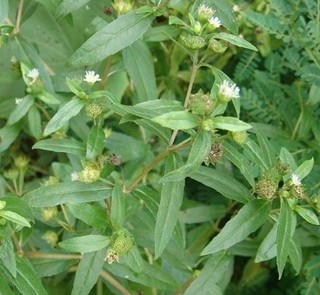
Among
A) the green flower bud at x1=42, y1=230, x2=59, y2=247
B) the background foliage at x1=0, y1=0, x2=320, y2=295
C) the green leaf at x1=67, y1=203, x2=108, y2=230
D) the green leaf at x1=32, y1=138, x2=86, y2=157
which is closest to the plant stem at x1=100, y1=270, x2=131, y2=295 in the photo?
the background foliage at x1=0, y1=0, x2=320, y2=295

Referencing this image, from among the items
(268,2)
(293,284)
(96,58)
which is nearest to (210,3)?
(96,58)

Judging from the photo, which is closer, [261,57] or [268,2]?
[268,2]

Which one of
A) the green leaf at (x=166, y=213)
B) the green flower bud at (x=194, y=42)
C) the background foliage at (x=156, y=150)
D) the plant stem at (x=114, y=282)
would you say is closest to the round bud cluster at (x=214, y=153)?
the background foliage at (x=156, y=150)

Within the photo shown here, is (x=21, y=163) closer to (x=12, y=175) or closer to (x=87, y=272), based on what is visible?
(x=12, y=175)

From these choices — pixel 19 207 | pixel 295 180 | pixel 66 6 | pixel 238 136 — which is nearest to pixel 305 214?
pixel 295 180

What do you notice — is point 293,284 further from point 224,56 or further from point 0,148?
point 0,148
